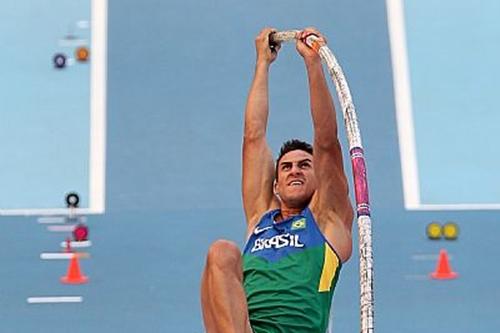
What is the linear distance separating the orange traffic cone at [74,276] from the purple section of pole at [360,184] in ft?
10.9

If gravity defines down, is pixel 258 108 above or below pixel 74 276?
above

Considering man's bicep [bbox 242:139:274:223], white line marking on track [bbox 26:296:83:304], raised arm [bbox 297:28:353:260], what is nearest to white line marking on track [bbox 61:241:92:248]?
white line marking on track [bbox 26:296:83:304]

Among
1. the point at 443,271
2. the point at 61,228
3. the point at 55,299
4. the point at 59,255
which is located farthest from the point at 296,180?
the point at 61,228

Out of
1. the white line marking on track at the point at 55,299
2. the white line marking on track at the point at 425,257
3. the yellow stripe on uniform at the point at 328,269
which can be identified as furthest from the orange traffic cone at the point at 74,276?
the yellow stripe on uniform at the point at 328,269

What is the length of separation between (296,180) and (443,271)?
2.92 m

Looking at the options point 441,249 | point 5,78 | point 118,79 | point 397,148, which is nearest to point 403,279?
point 441,249

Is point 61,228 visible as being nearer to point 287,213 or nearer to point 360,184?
point 287,213

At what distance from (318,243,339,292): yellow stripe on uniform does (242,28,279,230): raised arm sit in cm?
53

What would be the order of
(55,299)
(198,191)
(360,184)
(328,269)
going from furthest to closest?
1. (198,191)
2. (55,299)
3. (328,269)
4. (360,184)

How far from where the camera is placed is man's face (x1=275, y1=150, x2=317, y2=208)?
5289 mm

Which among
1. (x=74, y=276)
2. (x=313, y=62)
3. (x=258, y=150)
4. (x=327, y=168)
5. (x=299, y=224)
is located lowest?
(x=74, y=276)

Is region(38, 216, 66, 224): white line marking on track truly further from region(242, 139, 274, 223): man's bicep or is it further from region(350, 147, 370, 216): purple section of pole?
region(350, 147, 370, 216): purple section of pole

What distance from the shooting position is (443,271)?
796 cm

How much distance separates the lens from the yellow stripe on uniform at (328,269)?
505 centimetres
